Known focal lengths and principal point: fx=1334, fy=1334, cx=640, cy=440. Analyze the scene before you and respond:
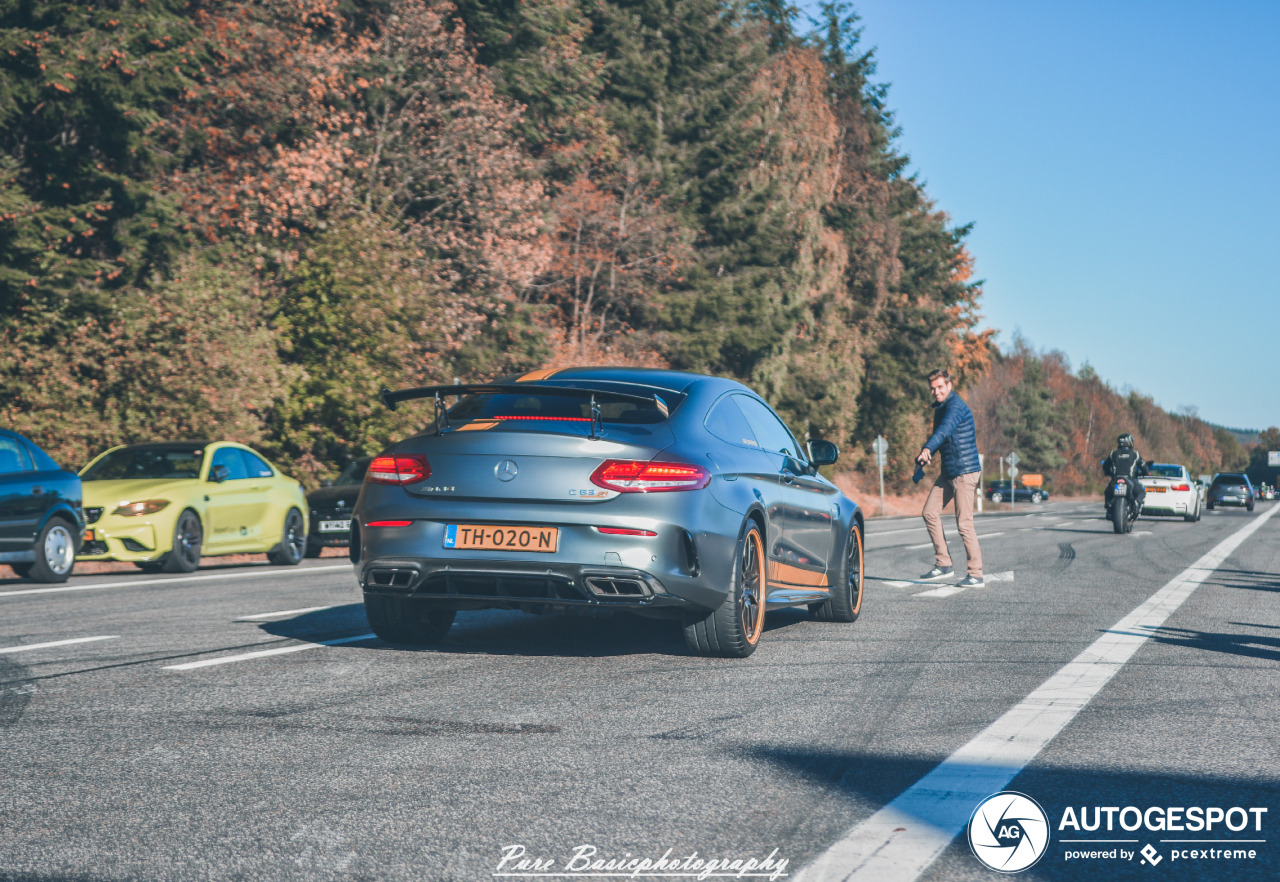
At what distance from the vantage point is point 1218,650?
782 cm

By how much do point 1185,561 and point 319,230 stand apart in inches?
669

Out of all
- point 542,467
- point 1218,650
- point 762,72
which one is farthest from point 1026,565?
point 762,72

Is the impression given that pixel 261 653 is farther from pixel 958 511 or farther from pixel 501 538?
pixel 958 511

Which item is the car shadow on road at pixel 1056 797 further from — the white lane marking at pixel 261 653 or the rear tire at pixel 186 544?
the rear tire at pixel 186 544

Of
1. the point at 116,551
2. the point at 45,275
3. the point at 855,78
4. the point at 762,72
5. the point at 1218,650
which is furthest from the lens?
the point at 855,78

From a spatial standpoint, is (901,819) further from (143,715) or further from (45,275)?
(45,275)

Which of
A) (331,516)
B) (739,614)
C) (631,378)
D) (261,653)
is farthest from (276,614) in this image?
(331,516)

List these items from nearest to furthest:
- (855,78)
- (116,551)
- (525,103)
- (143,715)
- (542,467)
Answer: (143,715), (542,467), (116,551), (525,103), (855,78)

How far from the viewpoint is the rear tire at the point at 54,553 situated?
13.1m

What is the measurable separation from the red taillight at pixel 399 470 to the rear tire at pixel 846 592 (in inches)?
127

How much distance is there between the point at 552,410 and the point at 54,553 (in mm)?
8352

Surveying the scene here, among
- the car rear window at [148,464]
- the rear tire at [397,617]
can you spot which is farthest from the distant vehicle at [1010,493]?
the rear tire at [397,617]

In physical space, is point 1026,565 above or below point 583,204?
below

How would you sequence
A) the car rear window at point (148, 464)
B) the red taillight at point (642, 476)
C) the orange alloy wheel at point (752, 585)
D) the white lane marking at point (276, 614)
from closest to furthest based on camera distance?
the red taillight at point (642, 476), the orange alloy wheel at point (752, 585), the white lane marking at point (276, 614), the car rear window at point (148, 464)
